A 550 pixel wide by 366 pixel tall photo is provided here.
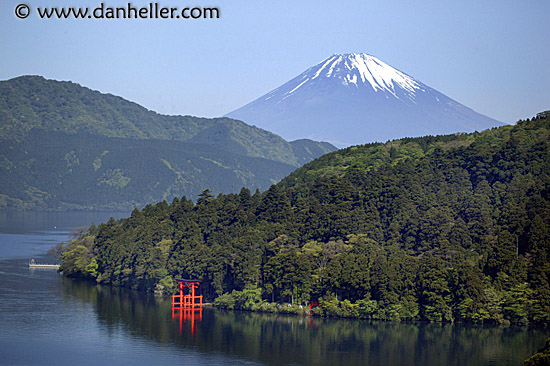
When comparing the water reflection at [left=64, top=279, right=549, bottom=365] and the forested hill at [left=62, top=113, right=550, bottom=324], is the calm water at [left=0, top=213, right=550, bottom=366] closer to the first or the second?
the water reflection at [left=64, top=279, right=549, bottom=365]

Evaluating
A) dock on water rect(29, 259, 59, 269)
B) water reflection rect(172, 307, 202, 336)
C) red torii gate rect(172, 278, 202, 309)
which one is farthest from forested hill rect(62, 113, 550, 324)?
dock on water rect(29, 259, 59, 269)

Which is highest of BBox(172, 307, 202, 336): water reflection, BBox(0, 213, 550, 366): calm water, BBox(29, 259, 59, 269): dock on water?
BBox(29, 259, 59, 269): dock on water

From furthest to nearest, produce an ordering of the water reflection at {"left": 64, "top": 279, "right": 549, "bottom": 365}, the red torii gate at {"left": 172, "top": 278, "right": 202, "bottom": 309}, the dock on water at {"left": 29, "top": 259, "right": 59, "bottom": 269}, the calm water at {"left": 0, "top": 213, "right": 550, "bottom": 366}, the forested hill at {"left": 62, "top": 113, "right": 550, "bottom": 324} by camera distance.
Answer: the dock on water at {"left": 29, "top": 259, "right": 59, "bottom": 269}, the red torii gate at {"left": 172, "top": 278, "right": 202, "bottom": 309}, the forested hill at {"left": 62, "top": 113, "right": 550, "bottom": 324}, the water reflection at {"left": 64, "top": 279, "right": 549, "bottom": 365}, the calm water at {"left": 0, "top": 213, "right": 550, "bottom": 366}

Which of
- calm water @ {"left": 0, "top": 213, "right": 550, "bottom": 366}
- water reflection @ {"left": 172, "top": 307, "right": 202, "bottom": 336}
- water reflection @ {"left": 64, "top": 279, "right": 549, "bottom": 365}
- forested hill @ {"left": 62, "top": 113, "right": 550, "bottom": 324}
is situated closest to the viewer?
calm water @ {"left": 0, "top": 213, "right": 550, "bottom": 366}

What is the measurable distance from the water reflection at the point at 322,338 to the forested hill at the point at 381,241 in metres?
2.98

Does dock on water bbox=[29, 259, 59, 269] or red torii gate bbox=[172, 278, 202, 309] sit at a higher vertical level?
dock on water bbox=[29, 259, 59, 269]

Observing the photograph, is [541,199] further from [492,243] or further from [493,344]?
[493,344]

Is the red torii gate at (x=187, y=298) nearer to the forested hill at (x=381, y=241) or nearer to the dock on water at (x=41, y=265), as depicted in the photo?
the forested hill at (x=381, y=241)

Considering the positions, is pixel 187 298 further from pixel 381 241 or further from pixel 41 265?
pixel 41 265

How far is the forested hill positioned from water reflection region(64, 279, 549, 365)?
2982 mm

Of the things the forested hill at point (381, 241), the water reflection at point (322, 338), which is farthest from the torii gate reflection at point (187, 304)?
the forested hill at point (381, 241)

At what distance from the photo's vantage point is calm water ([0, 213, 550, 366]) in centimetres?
6084

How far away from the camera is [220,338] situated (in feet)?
222

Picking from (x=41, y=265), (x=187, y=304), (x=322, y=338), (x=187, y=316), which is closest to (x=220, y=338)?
(x=322, y=338)
